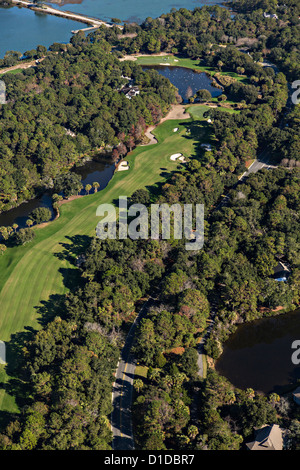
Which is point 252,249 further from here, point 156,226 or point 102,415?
point 102,415

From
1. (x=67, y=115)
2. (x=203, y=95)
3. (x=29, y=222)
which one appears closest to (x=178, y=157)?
(x=203, y=95)

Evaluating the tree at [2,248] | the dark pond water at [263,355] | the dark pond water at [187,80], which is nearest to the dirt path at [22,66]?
the dark pond water at [187,80]

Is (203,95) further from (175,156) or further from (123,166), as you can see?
(123,166)

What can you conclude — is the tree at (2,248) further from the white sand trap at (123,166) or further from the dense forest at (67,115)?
the white sand trap at (123,166)

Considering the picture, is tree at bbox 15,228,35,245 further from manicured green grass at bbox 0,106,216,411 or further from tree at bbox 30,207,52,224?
tree at bbox 30,207,52,224

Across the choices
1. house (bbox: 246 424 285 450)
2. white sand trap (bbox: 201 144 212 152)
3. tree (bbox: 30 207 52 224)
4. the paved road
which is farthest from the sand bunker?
house (bbox: 246 424 285 450)
